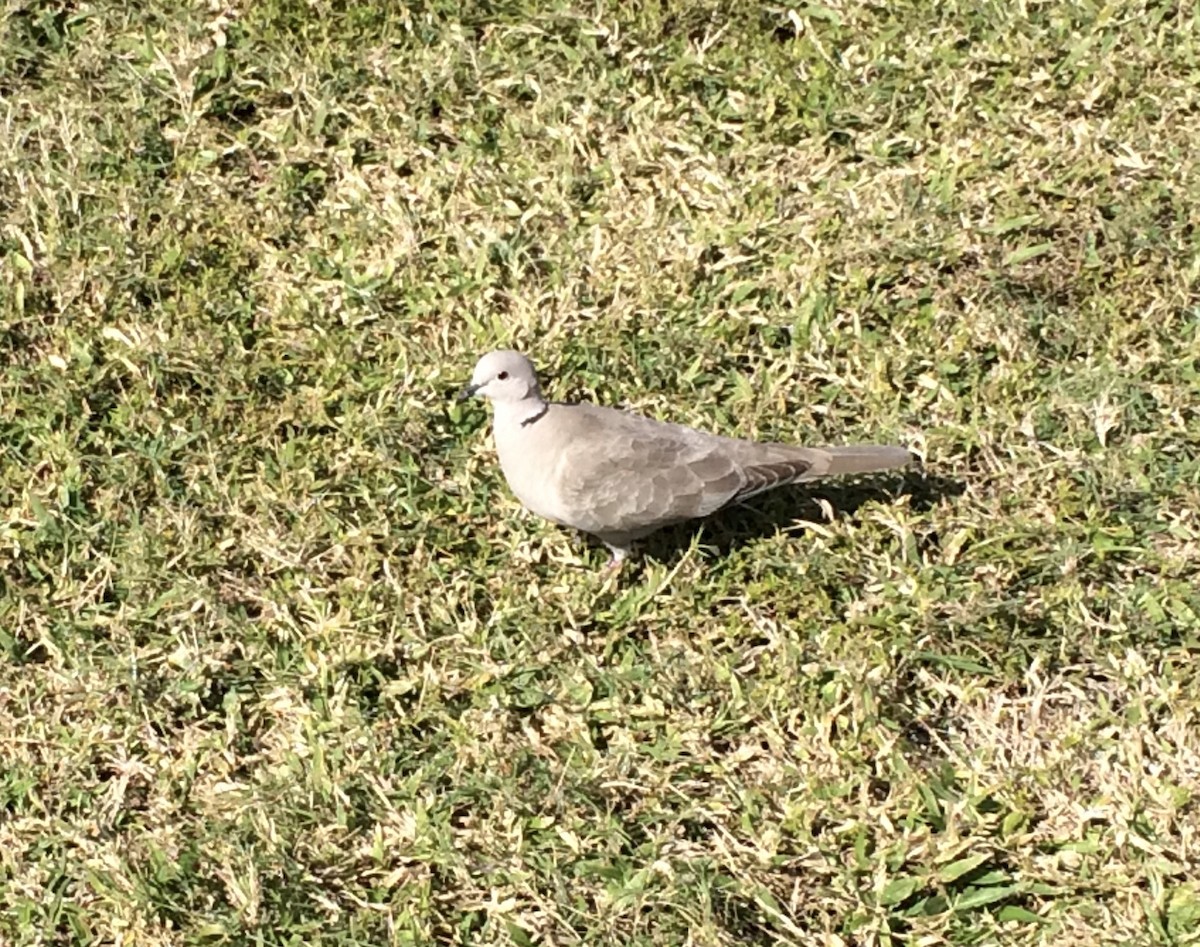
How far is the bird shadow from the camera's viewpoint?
15.0 feet

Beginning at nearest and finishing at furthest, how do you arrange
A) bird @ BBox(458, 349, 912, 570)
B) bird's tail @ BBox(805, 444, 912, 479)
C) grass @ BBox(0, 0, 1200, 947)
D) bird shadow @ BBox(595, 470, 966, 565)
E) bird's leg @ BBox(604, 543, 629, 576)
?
grass @ BBox(0, 0, 1200, 947) → bird @ BBox(458, 349, 912, 570) → bird's tail @ BBox(805, 444, 912, 479) → bird's leg @ BBox(604, 543, 629, 576) → bird shadow @ BBox(595, 470, 966, 565)

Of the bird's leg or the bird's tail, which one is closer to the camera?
the bird's tail

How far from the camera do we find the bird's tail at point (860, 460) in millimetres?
4340

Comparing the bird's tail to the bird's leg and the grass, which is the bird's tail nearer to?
the grass

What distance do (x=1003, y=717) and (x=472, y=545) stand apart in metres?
1.64

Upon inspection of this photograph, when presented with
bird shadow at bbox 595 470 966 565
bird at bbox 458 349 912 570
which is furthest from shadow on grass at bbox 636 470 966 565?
bird at bbox 458 349 912 570

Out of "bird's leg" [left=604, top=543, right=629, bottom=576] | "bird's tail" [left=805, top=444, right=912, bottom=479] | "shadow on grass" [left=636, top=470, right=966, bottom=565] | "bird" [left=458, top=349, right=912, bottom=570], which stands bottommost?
"shadow on grass" [left=636, top=470, right=966, bottom=565]

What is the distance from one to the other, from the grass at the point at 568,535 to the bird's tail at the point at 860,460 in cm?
24

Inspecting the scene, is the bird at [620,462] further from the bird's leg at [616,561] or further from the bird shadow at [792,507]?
the bird shadow at [792,507]

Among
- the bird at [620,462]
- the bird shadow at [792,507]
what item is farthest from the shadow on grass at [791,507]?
the bird at [620,462]

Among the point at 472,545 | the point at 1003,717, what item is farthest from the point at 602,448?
the point at 1003,717

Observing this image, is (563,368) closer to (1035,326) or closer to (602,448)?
(602,448)

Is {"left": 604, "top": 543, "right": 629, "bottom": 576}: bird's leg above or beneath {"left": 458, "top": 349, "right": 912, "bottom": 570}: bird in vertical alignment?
beneath

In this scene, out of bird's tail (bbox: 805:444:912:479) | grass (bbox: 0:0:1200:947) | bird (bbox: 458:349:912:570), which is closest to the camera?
grass (bbox: 0:0:1200:947)
